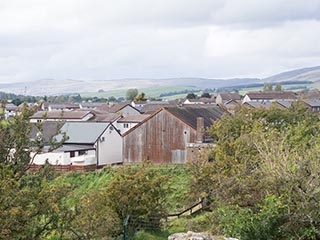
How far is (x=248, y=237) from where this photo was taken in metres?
14.6

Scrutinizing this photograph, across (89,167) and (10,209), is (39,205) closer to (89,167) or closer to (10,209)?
(10,209)

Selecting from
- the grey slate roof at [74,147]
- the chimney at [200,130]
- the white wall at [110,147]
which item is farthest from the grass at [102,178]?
the white wall at [110,147]

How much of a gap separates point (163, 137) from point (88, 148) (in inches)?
249

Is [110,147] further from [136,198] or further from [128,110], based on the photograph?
[128,110]

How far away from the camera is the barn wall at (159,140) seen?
39.2 metres

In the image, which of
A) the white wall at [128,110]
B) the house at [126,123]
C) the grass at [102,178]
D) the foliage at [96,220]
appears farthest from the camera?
the white wall at [128,110]

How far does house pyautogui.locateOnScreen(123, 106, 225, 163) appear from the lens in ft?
128

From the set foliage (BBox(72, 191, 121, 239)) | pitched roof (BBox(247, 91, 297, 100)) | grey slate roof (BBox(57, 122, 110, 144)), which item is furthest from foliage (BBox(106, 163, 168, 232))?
pitched roof (BBox(247, 91, 297, 100))

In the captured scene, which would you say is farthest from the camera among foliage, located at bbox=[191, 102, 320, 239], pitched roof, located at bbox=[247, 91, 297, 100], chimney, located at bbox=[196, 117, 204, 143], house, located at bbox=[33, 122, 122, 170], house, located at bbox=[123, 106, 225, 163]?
pitched roof, located at bbox=[247, 91, 297, 100]

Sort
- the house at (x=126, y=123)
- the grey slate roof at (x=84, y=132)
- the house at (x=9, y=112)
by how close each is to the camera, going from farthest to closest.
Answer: the house at (x=126, y=123) < the grey slate roof at (x=84, y=132) < the house at (x=9, y=112)

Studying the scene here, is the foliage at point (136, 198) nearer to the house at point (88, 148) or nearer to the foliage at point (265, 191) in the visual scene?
the foliage at point (265, 191)

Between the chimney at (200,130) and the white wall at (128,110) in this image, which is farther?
the white wall at (128,110)

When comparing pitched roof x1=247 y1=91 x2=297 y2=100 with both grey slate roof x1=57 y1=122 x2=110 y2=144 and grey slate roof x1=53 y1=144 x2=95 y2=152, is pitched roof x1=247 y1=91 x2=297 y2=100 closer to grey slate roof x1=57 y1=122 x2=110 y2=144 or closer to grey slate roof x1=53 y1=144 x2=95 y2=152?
grey slate roof x1=57 y1=122 x2=110 y2=144

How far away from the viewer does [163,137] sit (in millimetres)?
39969
